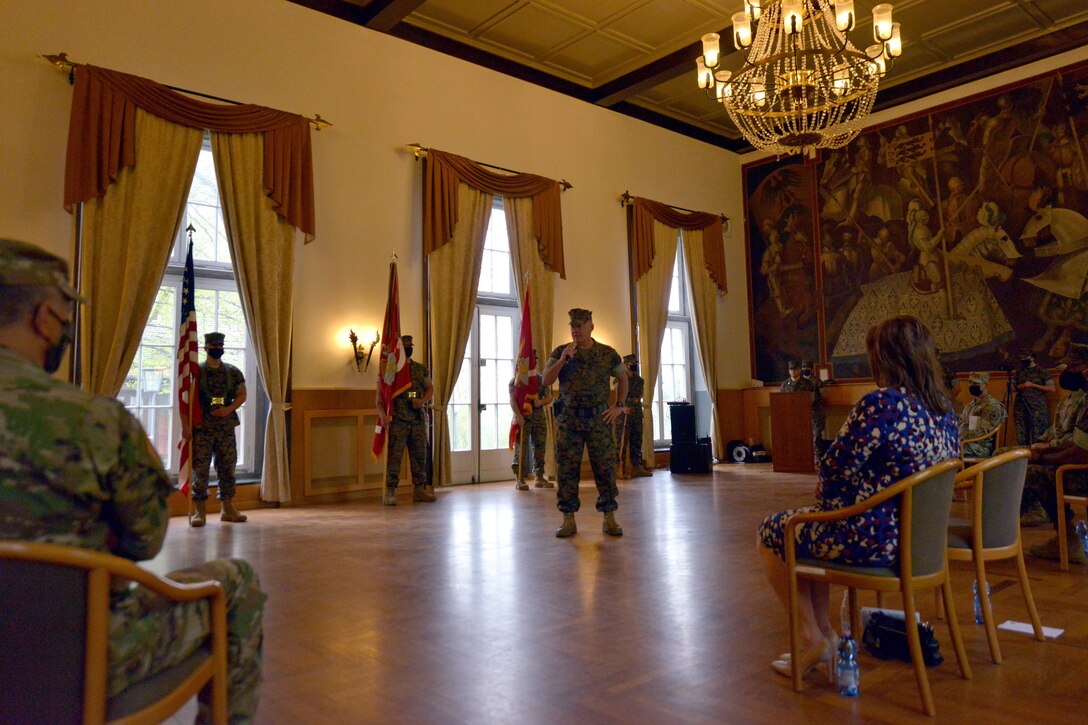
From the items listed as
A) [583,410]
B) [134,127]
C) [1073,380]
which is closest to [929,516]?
[1073,380]

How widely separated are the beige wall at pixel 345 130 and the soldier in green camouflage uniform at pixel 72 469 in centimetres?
621

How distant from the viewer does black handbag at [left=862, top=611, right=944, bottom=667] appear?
106 inches

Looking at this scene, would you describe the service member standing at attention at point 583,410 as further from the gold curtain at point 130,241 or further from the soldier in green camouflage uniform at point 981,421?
the gold curtain at point 130,241

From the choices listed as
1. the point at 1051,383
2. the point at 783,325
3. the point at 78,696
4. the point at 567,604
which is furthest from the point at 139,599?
the point at 783,325

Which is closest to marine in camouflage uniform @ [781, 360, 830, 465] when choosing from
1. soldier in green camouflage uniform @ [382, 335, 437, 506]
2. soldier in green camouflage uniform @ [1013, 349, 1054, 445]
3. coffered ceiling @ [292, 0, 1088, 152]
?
soldier in green camouflage uniform @ [1013, 349, 1054, 445]

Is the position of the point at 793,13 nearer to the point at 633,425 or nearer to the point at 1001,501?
the point at 1001,501

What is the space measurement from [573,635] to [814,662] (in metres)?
0.96

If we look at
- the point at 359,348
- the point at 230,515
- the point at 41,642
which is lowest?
the point at 230,515

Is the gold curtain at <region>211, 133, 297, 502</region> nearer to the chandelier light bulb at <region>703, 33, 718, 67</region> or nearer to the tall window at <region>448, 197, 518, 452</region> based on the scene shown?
the tall window at <region>448, 197, 518, 452</region>

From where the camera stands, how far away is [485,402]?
9.95 meters

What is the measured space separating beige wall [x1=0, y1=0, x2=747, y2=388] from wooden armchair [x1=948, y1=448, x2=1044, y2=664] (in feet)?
22.3

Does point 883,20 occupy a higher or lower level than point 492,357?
higher

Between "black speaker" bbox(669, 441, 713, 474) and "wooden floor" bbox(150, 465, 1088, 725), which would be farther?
"black speaker" bbox(669, 441, 713, 474)

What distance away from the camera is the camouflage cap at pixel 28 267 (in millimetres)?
1431
